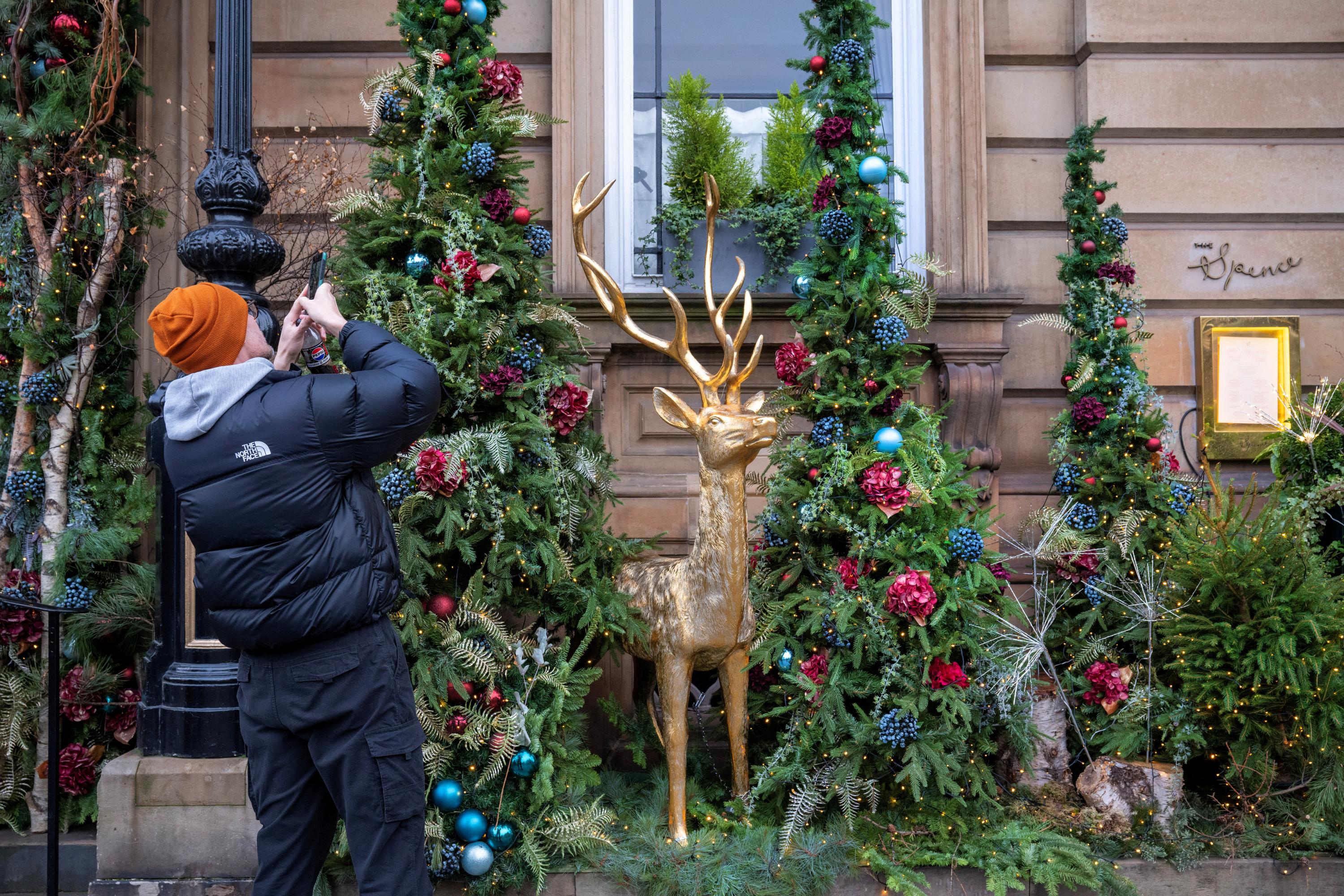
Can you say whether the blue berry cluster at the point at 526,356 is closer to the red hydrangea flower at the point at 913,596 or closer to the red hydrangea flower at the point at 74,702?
the red hydrangea flower at the point at 913,596

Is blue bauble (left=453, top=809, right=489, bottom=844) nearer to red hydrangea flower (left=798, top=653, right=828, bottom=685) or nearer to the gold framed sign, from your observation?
red hydrangea flower (left=798, top=653, right=828, bottom=685)

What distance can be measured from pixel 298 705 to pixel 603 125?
421 cm

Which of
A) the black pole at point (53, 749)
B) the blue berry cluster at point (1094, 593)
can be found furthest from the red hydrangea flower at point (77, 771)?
the blue berry cluster at point (1094, 593)

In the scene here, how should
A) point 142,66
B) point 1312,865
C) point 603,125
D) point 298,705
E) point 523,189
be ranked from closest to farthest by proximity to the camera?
point 298,705, point 1312,865, point 523,189, point 142,66, point 603,125

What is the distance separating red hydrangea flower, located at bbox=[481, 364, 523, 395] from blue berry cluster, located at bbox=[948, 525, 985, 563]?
1.97 metres

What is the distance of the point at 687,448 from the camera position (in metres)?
5.75

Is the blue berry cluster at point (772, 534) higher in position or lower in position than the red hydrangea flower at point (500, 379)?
lower

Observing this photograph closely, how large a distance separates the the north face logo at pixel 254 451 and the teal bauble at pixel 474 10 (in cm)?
257

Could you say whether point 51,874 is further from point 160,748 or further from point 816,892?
point 816,892

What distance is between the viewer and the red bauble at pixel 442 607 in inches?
157

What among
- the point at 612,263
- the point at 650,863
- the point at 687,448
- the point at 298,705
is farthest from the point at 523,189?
the point at 650,863

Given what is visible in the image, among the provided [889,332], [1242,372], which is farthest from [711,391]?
[1242,372]

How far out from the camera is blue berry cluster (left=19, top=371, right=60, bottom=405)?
4605 millimetres

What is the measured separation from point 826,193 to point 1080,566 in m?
2.22
